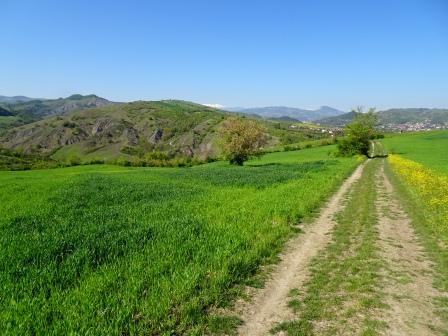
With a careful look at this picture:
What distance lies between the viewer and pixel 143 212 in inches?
751

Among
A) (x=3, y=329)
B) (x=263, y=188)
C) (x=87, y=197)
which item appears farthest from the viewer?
(x=263, y=188)

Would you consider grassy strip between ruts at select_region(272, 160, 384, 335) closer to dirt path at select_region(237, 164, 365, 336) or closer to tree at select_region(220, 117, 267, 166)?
dirt path at select_region(237, 164, 365, 336)

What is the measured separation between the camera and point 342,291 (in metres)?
9.76

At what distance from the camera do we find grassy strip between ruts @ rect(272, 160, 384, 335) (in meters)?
7.96

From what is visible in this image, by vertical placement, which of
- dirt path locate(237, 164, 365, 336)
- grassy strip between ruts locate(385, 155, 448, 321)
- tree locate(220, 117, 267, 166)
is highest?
tree locate(220, 117, 267, 166)

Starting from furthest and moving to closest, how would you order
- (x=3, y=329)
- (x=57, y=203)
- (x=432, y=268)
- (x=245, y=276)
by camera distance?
(x=57, y=203)
(x=432, y=268)
(x=245, y=276)
(x=3, y=329)

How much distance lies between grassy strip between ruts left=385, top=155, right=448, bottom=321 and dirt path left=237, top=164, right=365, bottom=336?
3.64 m

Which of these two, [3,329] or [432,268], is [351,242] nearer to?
[432,268]

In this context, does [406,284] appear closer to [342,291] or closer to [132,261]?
[342,291]

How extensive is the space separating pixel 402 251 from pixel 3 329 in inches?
486

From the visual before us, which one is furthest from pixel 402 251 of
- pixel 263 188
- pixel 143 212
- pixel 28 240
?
pixel 263 188

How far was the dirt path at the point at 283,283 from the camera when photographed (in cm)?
820

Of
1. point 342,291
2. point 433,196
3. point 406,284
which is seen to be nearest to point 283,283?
point 342,291

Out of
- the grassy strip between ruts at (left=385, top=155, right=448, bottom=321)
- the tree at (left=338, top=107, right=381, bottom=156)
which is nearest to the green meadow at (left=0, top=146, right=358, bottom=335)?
the grassy strip between ruts at (left=385, top=155, right=448, bottom=321)
